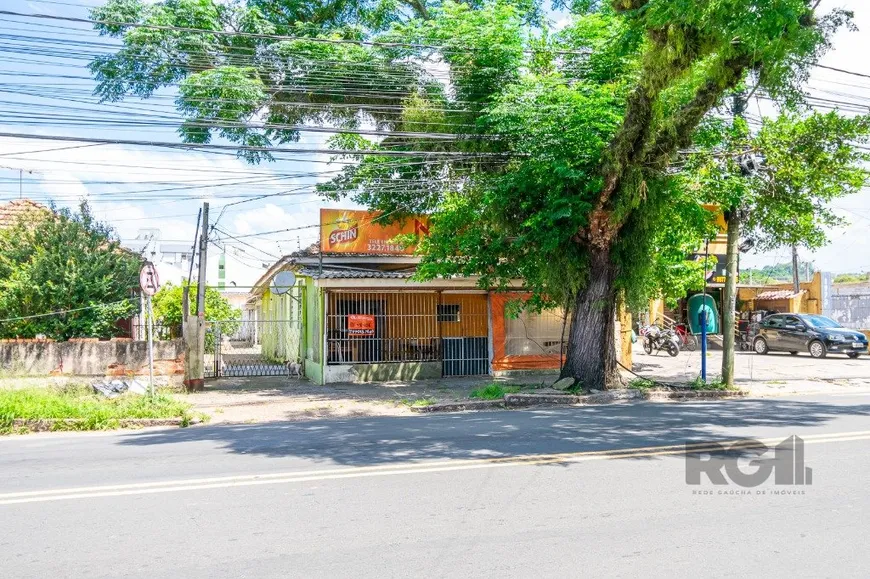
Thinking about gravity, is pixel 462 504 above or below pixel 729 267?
below

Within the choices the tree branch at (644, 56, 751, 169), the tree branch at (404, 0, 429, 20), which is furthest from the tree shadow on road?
the tree branch at (404, 0, 429, 20)

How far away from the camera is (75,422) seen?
11359 mm

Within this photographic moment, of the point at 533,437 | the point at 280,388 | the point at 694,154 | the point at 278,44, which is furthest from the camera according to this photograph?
the point at 278,44

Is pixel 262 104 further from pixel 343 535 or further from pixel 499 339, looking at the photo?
pixel 343 535

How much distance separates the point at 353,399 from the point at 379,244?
21.9 ft

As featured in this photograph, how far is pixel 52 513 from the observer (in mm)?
5996

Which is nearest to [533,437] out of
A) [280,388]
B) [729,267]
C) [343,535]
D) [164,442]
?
[343,535]

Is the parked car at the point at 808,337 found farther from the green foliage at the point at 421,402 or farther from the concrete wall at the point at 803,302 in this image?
the green foliage at the point at 421,402

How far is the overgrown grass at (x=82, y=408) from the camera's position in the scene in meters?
11.3

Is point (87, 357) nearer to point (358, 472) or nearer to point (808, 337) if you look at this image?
point (358, 472)

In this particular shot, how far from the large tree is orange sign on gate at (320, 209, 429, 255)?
2.63 ft

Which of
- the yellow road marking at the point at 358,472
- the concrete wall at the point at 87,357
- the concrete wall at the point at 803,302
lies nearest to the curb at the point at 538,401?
the yellow road marking at the point at 358,472

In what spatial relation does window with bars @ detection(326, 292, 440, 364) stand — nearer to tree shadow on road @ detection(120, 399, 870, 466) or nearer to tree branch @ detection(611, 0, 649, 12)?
tree shadow on road @ detection(120, 399, 870, 466)

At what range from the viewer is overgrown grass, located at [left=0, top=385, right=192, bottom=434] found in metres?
11.3
